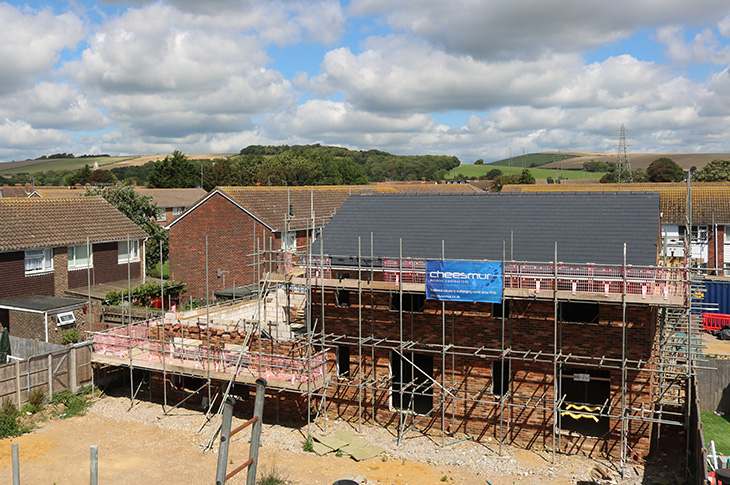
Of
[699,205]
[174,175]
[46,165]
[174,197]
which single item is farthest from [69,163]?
[699,205]

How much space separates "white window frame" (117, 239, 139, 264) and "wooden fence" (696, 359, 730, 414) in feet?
90.9

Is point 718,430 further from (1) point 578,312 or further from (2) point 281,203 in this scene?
(2) point 281,203

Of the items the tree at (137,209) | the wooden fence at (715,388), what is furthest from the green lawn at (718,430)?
the tree at (137,209)

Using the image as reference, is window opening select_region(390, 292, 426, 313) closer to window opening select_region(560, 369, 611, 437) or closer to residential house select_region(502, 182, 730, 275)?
window opening select_region(560, 369, 611, 437)

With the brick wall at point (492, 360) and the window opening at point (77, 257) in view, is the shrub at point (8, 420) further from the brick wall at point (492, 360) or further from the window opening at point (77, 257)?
the window opening at point (77, 257)

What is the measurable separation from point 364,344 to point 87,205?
23450 mm

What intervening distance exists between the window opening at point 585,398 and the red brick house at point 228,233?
2065 centimetres

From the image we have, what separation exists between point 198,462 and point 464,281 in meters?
8.84

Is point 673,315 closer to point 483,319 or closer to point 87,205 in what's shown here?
point 483,319

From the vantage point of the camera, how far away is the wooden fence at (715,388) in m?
20.7

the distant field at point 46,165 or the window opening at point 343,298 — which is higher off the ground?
the distant field at point 46,165

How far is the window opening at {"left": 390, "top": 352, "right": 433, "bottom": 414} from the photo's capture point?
62.4ft

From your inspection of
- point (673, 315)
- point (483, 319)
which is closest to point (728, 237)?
point (673, 315)

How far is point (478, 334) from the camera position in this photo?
1789 centimetres
